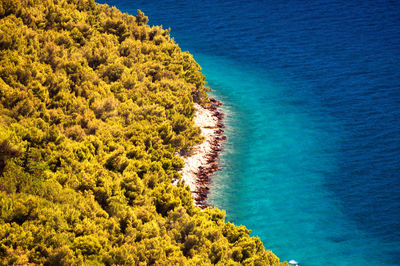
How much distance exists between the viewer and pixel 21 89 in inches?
979

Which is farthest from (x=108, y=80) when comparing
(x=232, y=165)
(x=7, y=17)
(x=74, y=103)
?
(x=232, y=165)

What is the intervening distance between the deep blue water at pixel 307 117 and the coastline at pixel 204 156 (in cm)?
92

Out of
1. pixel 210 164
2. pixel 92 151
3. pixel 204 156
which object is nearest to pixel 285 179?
pixel 210 164

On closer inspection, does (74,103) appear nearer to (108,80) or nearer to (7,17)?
(108,80)

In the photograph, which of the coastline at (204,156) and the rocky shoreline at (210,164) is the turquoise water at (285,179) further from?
the coastline at (204,156)

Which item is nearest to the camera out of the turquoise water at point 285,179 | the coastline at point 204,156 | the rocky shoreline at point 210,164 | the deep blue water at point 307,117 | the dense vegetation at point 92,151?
the dense vegetation at point 92,151

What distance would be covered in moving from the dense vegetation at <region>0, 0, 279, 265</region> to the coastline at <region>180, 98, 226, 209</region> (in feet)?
4.35

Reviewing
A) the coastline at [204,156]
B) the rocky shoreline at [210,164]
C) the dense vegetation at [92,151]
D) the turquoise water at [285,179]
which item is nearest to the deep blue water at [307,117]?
the turquoise water at [285,179]

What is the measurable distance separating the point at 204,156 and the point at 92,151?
11681mm

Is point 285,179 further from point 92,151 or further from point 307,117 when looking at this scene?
point 92,151

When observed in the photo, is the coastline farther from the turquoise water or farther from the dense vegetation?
the dense vegetation

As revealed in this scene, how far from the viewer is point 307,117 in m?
41.8

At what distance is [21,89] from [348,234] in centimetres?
2256

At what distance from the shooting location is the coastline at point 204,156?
2946cm
